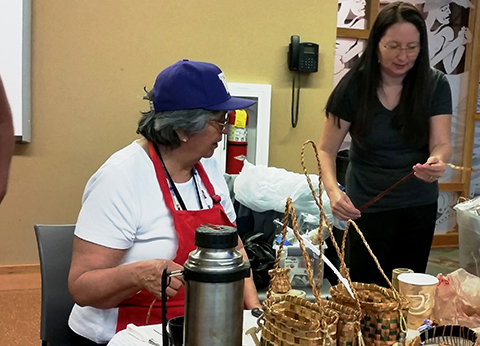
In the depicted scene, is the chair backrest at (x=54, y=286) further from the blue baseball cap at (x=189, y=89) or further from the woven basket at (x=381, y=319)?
the woven basket at (x=381, y=319)

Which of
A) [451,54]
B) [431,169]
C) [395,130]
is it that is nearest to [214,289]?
[431,169]

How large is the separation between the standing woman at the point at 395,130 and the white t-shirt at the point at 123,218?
67 centimetres

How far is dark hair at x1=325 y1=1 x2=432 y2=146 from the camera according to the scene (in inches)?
67.1

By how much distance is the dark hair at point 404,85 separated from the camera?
1.70 metres

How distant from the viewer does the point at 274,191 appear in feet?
7.32

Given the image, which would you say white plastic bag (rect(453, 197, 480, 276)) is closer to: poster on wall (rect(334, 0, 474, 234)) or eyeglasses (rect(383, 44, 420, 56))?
eyeglasses (rect(383, 44, 420, 56))

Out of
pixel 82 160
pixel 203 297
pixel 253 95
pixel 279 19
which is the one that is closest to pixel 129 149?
pixel 203 297

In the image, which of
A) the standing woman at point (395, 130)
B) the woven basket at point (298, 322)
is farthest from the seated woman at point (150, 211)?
the standing woman at point (395, 130)

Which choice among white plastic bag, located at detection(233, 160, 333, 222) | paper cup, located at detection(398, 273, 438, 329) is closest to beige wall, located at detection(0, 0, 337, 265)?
white plastic bag, located at detection(233, 160, 333, 222)

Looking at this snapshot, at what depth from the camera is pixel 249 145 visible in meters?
3.26

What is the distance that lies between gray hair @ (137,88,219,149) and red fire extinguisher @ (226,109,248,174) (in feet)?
5.55

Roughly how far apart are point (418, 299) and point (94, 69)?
2.37m

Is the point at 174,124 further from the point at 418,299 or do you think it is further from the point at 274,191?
the point at 274,191

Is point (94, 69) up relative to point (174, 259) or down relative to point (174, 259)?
up
